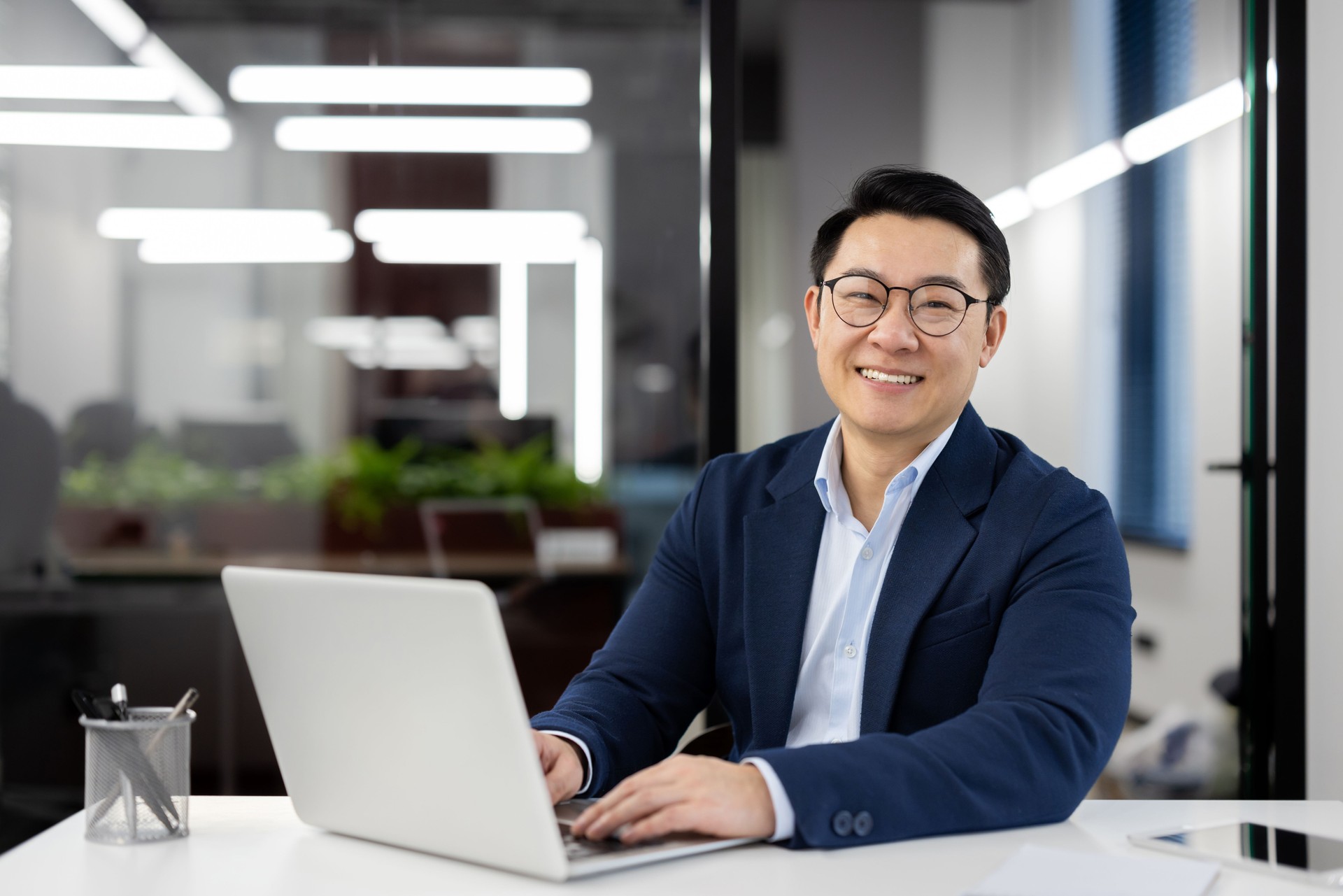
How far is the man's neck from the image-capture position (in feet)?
5.45

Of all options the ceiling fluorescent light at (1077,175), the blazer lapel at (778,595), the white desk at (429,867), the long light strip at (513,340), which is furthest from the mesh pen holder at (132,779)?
the ceiling fluorescent light at (1077,175)

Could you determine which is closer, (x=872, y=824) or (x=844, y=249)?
(x=872, y=824)

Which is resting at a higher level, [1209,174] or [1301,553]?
[1209,174]

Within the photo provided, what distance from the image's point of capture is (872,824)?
3.68 ft

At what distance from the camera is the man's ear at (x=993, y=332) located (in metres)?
1.69

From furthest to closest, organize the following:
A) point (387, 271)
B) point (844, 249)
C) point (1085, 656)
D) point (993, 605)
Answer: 1. point (387, 271)
2. point (844, 249)
3. point (993, 605)
4. point (1085, 656)

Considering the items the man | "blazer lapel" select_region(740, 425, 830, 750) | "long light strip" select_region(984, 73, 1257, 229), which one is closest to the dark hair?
the man

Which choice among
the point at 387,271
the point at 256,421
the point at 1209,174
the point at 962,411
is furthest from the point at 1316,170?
the point at 256,421

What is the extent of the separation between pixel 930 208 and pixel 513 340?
1.99 metres

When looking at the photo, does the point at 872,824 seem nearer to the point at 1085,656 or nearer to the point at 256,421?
the point at 1085,656

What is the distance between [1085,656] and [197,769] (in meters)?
2.65

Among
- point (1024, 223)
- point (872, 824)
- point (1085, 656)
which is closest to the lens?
point (872, 824)

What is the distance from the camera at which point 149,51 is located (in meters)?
3.28

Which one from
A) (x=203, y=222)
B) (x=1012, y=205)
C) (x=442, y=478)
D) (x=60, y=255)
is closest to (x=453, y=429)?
(x=442, y=478)
